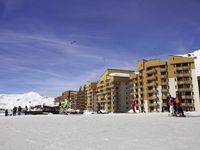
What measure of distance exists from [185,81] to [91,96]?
8672 centimetres

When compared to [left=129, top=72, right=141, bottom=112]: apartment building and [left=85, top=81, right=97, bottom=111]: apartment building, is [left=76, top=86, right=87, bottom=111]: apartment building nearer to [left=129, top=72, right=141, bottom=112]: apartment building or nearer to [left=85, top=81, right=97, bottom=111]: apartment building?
[left=85, top=81, right=97, bottom=111]: apartment building

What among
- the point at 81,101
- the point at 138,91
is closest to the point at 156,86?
the point at 138,91

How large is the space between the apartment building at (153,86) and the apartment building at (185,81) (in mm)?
3319

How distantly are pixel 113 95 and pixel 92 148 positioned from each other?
129 metres

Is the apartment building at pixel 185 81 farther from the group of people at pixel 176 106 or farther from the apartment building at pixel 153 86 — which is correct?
the group of people at pixel 176 106

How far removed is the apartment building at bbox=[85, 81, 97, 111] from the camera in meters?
166

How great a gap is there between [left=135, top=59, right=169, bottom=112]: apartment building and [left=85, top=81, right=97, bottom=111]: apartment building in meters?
60.1

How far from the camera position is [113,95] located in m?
135

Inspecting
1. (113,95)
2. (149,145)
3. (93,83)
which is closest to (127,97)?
(113,95)

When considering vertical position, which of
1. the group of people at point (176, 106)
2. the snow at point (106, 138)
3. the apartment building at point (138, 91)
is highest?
the apartment building at point (138, 91)

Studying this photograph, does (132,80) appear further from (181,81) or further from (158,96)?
(181,81)

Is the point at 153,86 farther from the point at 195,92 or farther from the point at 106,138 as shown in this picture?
the point at 106,138

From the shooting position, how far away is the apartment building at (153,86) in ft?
325

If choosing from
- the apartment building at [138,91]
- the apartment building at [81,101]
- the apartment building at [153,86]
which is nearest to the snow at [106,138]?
the apartment building at [153,86]
